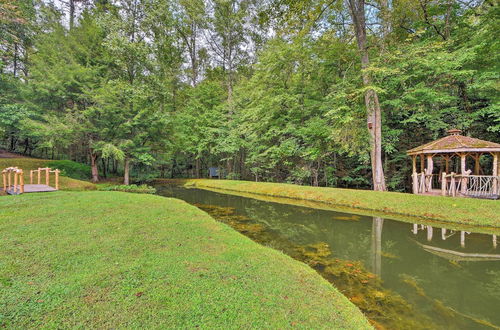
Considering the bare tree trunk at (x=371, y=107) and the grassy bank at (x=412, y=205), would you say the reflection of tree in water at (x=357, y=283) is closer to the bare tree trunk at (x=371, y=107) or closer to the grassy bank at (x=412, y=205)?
the grassy bank at (x=412, y=205)

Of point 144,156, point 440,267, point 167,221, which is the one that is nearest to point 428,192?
point 440,267

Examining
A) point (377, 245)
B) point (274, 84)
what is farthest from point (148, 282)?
point (274, 84)

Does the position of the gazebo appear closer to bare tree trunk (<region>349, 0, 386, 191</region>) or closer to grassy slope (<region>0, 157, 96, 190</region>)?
bare tree trunk (<region>349, 0, 386, 191</region>)

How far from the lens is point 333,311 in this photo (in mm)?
2996

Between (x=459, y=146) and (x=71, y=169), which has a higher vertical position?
(x=459, y=146)

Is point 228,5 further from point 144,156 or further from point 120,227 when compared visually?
point 120,227

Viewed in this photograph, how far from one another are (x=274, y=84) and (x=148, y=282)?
17205 millimetres

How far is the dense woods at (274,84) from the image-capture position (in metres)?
12.0

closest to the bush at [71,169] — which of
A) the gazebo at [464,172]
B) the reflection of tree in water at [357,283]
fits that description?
the reflection of tree in water at [357,283]

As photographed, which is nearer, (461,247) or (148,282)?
(148,282)

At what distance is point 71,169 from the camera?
18.5 meters

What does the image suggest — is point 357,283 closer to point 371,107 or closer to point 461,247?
point 461,247

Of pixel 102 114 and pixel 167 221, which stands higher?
pixel 102 114

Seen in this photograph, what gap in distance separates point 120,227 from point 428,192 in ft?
46.5
